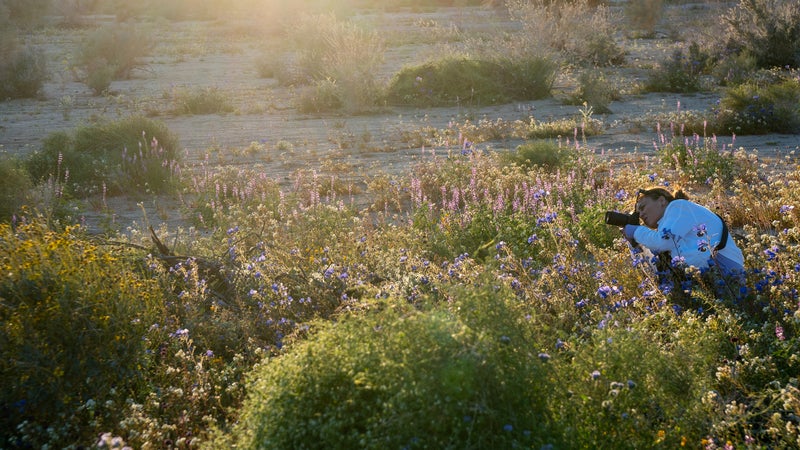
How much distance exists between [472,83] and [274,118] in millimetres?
4176

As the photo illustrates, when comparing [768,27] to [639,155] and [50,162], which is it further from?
[50,162]

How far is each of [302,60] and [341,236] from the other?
13228 millimetres

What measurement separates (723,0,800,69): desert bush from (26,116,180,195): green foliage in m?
13.5

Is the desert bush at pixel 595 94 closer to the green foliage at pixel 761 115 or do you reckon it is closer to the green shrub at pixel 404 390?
the green foliage at pixel 761 115

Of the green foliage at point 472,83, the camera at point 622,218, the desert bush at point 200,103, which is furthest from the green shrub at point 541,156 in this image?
the desert bush at point 200,103

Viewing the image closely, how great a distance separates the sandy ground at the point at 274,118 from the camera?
10922 millimetres

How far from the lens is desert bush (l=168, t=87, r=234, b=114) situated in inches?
585

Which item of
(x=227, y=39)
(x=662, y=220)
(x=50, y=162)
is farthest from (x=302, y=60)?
(x=662, y=220)

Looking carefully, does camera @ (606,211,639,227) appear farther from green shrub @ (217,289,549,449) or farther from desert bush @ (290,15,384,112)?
desert bush @ (290,15,384,112)

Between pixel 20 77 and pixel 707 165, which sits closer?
pixel 707 165

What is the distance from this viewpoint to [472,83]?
15734 millimetres

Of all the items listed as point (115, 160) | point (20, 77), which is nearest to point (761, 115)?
point (115, 160)

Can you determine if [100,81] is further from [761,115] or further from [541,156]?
[761,115]

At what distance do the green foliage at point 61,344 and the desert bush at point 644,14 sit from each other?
2822 centimetres
